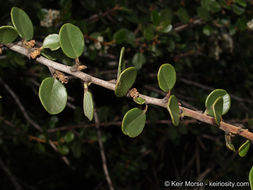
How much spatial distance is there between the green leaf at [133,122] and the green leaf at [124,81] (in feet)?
0.18

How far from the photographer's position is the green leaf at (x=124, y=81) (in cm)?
58

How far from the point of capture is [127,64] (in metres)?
1.40

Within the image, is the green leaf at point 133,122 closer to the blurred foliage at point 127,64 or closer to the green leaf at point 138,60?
the blurred foliage at point 127,64

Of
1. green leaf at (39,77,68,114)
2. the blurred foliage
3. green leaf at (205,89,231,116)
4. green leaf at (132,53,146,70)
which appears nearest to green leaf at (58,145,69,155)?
the blurred foliage

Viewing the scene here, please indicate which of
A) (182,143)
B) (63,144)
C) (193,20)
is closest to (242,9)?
(193,20)

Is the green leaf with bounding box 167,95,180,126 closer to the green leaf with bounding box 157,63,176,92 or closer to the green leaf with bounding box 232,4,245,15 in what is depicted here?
the green leaf with bounding box 157,63,176,92

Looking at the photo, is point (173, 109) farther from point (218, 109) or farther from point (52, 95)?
point (52, 95)

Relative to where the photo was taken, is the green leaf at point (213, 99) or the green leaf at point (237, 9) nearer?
the green leaf at point (213, 99)

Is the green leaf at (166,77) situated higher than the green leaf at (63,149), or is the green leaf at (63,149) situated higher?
the green leaf at (166,77)

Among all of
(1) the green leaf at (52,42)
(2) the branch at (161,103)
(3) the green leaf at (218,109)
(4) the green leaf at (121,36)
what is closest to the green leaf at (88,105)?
(2) the branch at (161,103)

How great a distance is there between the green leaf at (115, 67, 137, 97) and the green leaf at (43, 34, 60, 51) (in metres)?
0.20

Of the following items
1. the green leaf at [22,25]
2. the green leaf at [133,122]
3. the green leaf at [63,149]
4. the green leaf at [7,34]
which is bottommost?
the green leaf at [63,149]

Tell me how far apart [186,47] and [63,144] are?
3.00 feet

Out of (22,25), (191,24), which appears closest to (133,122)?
(22,25)
